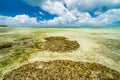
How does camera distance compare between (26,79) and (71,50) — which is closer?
(26,79)

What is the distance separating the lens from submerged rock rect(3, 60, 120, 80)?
58.0 ft

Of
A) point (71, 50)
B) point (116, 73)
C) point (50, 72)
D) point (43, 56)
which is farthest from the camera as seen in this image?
point (71, 50)

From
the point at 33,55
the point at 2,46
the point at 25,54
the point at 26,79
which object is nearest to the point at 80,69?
the point at 26,79

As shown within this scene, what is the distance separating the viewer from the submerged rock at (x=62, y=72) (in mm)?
17688

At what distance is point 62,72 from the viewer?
18.5 meters

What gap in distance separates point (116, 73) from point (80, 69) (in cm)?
567

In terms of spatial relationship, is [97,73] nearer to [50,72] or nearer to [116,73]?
[116,73]

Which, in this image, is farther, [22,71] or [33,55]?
[33,55]

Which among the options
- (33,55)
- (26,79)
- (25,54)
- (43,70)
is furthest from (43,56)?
(26,79)

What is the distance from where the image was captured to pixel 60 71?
18766 mm

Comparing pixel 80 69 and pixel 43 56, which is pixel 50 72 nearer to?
pixel 80 69

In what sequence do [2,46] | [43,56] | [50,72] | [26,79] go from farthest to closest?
1. [2,46]
2. [43,56]
3. [50,72]
4. [26,79]

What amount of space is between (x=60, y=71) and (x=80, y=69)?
10.3 ft

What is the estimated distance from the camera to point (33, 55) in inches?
981
